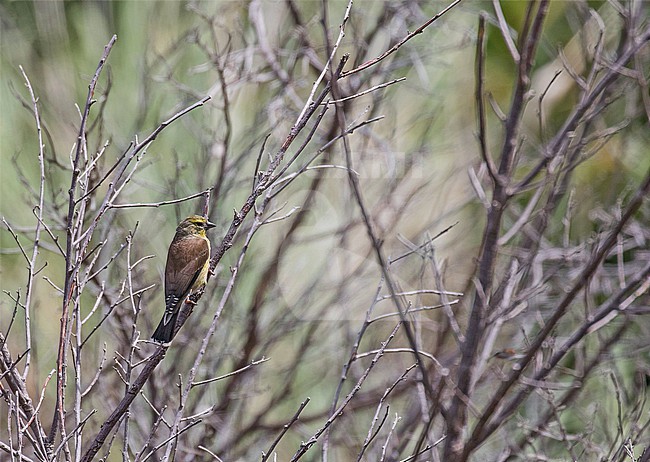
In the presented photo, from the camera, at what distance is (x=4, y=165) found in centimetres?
632

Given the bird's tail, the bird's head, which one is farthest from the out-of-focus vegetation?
the bird's tail

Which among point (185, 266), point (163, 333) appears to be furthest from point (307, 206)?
point (163, 333)

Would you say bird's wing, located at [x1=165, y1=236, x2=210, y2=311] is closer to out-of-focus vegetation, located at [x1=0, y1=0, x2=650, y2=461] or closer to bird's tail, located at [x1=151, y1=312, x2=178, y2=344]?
bird's tail, located at [x1=151, y1=312, x2=178, y2=344]

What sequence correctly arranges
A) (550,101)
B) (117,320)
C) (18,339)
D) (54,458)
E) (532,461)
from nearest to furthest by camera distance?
(54,458) → (532,461) → (117,320) → (18,339) → (550,101)

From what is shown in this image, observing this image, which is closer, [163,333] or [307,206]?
[163,333]

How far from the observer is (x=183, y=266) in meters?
3.86

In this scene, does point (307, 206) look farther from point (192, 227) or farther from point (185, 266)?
point (185, 266)

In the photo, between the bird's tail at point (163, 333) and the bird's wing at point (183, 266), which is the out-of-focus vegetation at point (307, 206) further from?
the bird's tail at point (163, 333)

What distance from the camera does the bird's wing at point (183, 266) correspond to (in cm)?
383

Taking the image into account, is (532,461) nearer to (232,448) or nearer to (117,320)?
(232,448)

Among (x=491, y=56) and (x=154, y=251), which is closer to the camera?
(x=154, y=251)

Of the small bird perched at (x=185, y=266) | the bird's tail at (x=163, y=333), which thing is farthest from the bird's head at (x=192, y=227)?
the bird's tail at (x=163, y=333)

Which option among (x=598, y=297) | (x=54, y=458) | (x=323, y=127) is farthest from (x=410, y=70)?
(x=54, y=458)

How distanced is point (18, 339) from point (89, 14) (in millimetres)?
2576
